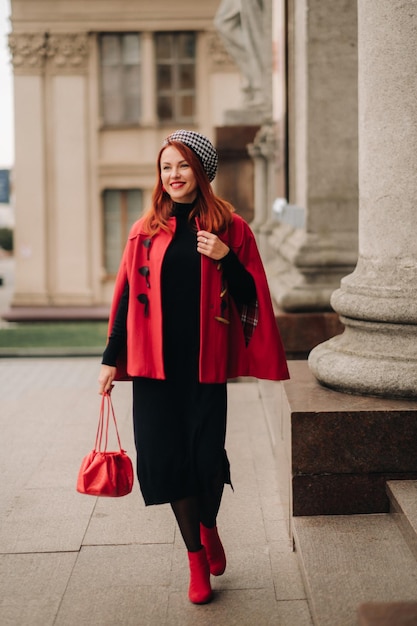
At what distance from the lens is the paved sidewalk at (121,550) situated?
4008 millimetres

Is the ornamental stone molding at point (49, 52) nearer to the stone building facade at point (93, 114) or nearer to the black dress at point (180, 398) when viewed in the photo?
the stone building facade at point (93, 114)

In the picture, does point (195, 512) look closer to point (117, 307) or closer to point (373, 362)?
point (117, 307)

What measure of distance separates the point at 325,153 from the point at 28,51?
20369 millimetres

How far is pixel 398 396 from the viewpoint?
4641 millimetres

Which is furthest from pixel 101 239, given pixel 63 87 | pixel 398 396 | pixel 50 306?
pixel 398 396

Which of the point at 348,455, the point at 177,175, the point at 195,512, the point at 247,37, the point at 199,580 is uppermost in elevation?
the point at 247,37

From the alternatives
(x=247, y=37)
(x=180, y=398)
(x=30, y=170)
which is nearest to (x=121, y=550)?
(x=180, y=398)

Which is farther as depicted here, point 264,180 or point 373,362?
point 264,180

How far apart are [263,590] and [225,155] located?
897 cm

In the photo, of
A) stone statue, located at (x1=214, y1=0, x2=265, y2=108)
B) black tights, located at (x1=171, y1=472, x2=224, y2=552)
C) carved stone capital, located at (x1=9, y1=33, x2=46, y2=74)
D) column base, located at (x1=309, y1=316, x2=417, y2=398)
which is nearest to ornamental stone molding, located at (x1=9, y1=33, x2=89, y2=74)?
carved stone capital, located at (x1=9, y1=33, x2=46, y2=74)

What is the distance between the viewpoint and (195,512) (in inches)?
163

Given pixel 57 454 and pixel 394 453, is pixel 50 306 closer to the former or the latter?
pixel 57 454

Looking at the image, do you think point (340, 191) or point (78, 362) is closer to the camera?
point (340, 191)

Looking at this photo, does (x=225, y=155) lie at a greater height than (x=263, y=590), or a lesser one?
greater
